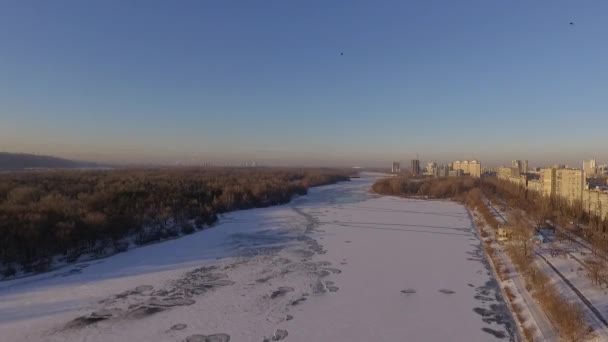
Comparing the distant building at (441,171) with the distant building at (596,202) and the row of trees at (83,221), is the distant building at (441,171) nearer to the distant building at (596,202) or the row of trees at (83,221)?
the distant building at (596,202)

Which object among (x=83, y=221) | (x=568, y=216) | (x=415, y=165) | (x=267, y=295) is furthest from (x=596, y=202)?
(x=415, y=165)

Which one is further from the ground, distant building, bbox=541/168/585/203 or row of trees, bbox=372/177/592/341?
distant building, bbox=541/168/585/203

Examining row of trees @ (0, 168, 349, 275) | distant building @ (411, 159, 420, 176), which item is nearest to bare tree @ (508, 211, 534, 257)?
row of trees @ (0, 168, 349, 275)

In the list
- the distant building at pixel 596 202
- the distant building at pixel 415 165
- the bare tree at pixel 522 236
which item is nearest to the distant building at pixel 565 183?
the distant building at pixel 596 202

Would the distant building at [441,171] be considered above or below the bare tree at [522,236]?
above

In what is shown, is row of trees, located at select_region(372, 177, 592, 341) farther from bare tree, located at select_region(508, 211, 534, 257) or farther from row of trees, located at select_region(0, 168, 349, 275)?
row of trees, located at select_region(0, 168, 349, 275)

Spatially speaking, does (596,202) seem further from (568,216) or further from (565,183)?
(565,183)

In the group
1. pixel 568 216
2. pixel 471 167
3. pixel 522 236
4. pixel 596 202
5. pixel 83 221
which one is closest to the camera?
pixel 522 236

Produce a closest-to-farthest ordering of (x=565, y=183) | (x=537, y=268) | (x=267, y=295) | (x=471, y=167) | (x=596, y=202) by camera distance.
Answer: (x=267, y=295), (x=537, y=268), (x=596, y=202), (x=565, y=183), (x=471, y=167)
